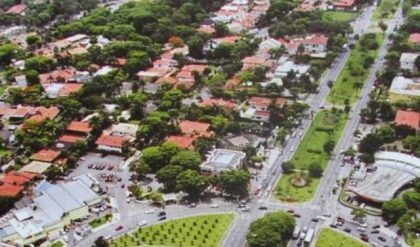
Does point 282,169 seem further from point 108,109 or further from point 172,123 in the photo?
point 108,109

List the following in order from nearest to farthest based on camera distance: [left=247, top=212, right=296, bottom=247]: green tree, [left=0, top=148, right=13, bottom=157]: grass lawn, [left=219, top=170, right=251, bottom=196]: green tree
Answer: [left=247, top=212, right=296, bottom=247]: green tree, [left=219, top=170, right=251, bottom=196]: green tree, [left=0, top=148, right=13, bottom=157]: grass lawn

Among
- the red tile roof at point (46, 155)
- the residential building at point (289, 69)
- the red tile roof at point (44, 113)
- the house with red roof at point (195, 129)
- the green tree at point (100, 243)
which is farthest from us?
the residential building at point (289, 69)

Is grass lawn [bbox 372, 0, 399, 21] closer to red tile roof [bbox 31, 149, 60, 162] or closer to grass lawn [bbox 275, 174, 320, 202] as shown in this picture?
grass lawn [bbox 275, 174, 320, 202]

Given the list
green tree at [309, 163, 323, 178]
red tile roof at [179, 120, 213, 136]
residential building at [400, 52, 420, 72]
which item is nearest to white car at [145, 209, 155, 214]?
red tile roof at [179, 120, 213, 136]

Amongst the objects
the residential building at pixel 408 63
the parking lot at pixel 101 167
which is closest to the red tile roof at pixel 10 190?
the parking lot at pixel 101 167

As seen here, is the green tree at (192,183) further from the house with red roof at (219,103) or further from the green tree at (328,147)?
the house with red roof at (219,103)
